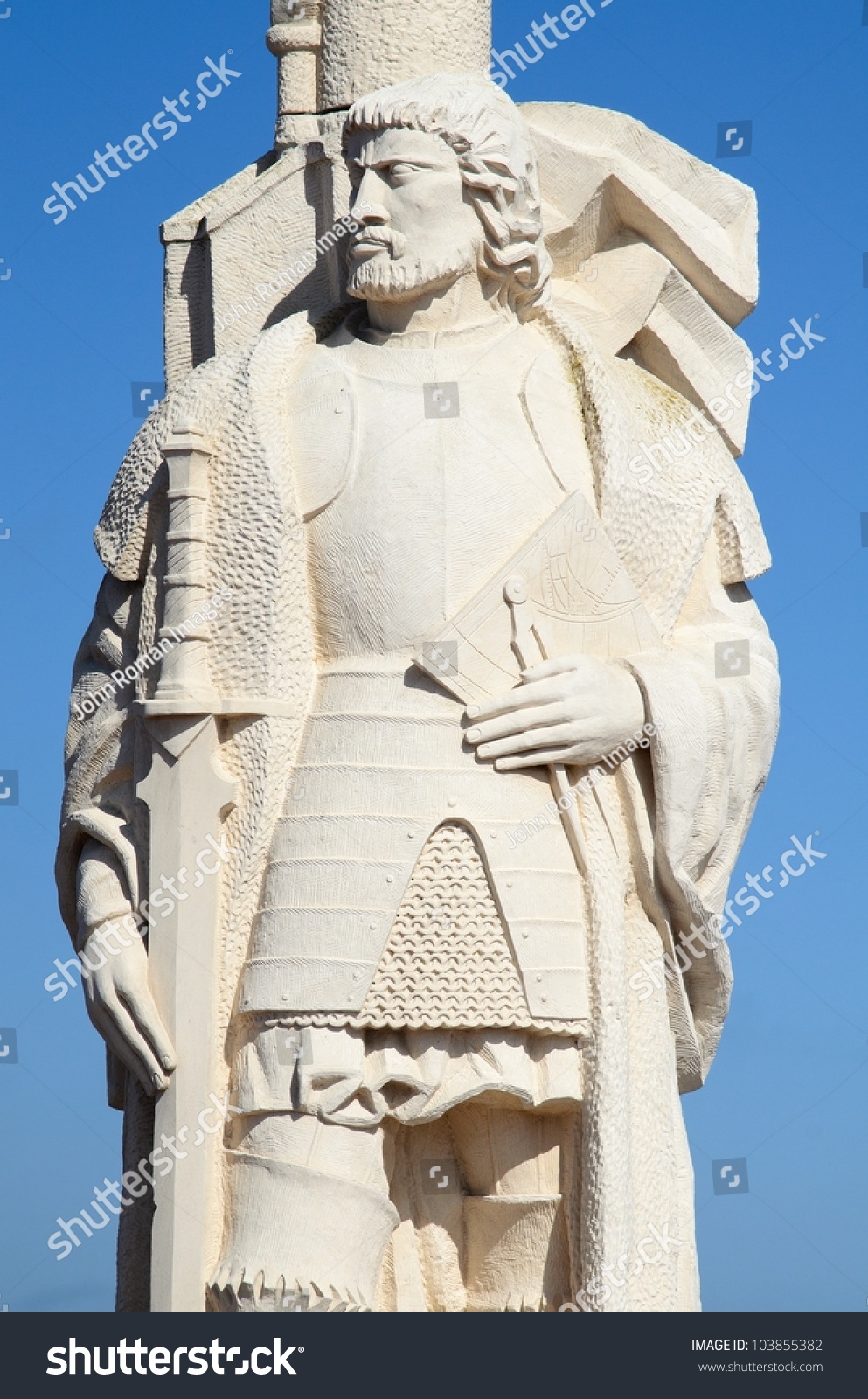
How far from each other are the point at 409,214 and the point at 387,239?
0.36ft

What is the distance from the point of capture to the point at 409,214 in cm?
855

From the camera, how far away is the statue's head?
28.0 ft

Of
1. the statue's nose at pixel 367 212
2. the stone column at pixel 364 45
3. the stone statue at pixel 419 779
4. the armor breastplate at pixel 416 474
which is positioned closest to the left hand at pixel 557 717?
the stone statue at pixel 419 779

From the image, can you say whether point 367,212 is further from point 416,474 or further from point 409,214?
point 416,474

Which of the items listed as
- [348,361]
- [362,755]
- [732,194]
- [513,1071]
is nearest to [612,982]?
[513,1071]

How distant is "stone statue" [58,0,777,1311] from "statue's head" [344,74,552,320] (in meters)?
0.01

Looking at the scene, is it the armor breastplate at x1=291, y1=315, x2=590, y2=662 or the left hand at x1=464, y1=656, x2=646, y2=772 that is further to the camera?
the armor breastplate at x1=291, y1=315, x2=590, y2=662

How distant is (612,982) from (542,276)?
2.42m

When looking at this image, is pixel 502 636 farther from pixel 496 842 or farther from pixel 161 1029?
pixel 161 1029

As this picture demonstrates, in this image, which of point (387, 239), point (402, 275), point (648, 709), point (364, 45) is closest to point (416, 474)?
point (402, 275)

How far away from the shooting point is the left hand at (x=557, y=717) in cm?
830

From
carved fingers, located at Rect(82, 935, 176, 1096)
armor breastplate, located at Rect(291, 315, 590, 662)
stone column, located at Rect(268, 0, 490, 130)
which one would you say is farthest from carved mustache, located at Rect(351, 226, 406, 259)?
carved fingers, located at Rect(82, 935, 176, 1096)

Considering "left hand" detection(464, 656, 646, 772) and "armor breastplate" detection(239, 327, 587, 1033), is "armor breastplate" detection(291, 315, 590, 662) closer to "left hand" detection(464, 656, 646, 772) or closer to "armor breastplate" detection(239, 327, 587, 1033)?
"armor breastplate" detection(239, 327, 587, 1033)

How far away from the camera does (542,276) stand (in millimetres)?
8844
